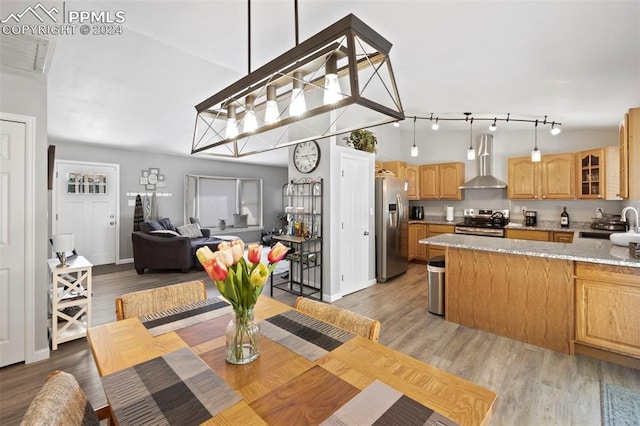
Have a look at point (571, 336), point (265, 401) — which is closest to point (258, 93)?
point (265, 401)

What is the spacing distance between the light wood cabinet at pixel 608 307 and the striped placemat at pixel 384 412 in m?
2.54

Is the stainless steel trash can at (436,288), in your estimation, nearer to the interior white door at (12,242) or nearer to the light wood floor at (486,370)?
the light wood floor at (486,370)

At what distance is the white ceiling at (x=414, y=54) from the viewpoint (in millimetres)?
2084

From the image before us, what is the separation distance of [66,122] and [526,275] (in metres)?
6.61

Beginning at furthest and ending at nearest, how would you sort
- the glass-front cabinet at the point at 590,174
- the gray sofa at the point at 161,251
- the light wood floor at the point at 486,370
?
the gray sofa at the point at 161,251 < the glass-front cabinet at the point at 590,174 < the light wood floor at the point at 486,370

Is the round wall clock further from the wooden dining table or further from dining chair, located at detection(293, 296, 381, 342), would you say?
the wooden dining table

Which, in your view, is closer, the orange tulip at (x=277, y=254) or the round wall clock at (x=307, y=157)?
the orange tulip at (x=277, y=254)

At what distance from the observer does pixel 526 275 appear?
2.79m

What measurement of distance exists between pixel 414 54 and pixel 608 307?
278cm

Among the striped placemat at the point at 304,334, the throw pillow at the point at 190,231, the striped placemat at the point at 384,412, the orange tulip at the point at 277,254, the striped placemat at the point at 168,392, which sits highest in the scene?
the orange tulip at the point at 277,254

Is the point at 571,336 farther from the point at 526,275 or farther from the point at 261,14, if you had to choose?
the point at 261,14

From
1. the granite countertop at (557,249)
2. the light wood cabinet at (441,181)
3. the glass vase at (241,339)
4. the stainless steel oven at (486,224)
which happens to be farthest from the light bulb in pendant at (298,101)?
the light wood cabinet at (441,181)

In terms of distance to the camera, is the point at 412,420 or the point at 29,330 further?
the point at 29,330

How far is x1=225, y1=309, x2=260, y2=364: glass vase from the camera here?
1.13 metres
